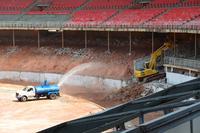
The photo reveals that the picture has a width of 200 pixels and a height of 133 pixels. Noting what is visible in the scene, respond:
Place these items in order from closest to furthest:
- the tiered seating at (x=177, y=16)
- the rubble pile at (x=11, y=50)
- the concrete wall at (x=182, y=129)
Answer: the concrete wall at (x=182, y=129) → the tiered seating at (x=177, y=16) → the rubble pile at (x=11, y=50)

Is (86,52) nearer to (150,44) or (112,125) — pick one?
(150,44)

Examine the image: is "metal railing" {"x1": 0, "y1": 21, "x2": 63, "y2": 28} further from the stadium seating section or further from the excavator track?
the excavator track

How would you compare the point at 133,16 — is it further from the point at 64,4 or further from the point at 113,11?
the point at 64,4

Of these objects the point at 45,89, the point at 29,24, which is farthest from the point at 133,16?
the point at 45,89

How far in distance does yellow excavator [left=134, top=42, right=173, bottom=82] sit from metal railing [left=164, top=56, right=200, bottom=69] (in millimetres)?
1250

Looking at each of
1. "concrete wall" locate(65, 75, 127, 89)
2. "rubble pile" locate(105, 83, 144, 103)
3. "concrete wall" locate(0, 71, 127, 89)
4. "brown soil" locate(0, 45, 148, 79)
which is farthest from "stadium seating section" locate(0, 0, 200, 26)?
"rubble pile" locate(105, 83, 144, 103)

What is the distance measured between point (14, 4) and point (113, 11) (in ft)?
59.0

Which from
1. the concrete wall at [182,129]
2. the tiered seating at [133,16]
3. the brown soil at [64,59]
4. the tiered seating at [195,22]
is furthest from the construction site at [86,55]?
the concrete wall at [182,129]

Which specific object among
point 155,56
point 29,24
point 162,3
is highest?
point 162,3

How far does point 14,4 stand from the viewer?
64000 mm

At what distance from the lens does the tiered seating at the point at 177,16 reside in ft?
140

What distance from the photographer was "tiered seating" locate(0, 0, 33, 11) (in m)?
62.9

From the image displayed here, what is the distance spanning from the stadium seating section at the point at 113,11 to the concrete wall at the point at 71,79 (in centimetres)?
761

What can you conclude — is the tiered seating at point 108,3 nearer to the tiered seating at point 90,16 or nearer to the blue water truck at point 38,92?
the tiered seating at point 90,16
